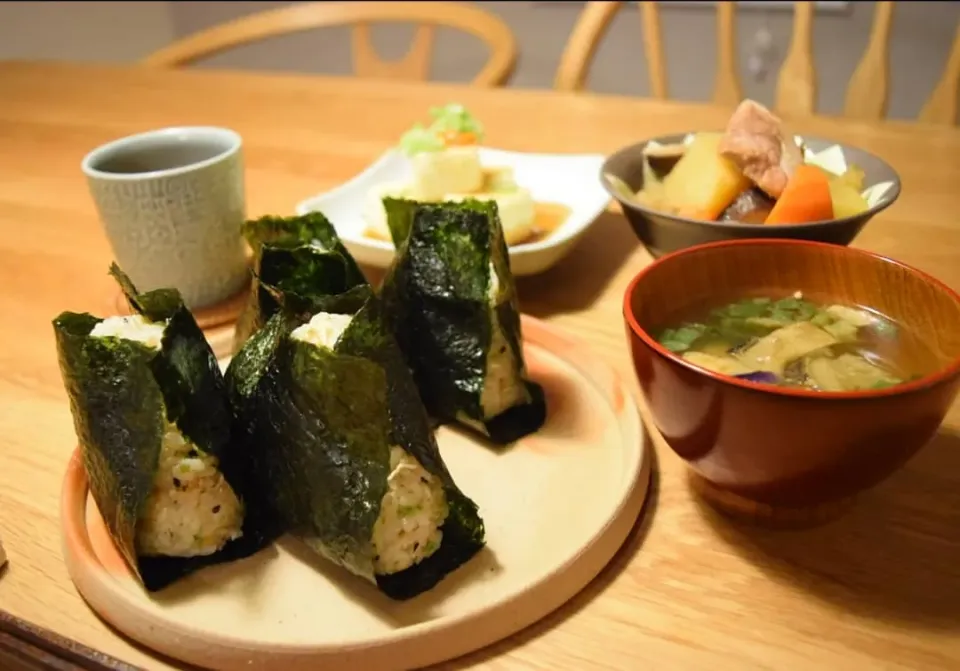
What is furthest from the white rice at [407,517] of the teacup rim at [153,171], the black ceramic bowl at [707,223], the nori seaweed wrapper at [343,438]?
the teacup rim at [153,171]

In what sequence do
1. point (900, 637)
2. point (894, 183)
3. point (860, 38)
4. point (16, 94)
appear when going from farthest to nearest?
point (860, 38)
point (16, 94)
point (894, 183)
point (900, 637)

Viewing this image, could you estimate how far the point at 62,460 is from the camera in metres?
0.68

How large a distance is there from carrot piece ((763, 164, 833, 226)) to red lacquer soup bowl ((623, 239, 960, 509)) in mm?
113

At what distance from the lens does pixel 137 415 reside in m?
0.52

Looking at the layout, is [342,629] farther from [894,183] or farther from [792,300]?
[894,183]

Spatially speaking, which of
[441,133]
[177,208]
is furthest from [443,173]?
[177,208]

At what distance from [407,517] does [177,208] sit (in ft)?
1.50

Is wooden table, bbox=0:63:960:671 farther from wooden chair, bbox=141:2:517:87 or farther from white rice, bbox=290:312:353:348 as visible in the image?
wooden chair, bbox=141:2:517:87

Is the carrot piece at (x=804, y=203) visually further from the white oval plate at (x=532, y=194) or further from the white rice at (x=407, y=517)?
the white rice at (x=407, y=517)

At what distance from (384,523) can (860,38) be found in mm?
2167

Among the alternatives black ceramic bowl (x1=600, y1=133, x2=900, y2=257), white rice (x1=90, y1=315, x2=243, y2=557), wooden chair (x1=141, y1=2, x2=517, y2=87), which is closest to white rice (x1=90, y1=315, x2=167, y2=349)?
white rice (x1=90, y1=315, x2=243, y2=557)

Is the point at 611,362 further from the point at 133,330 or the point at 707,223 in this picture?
the point at 133,330

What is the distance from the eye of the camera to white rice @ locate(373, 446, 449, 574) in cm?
51

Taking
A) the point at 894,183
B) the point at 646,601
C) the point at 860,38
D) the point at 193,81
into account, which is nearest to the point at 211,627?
the point at 646,601
